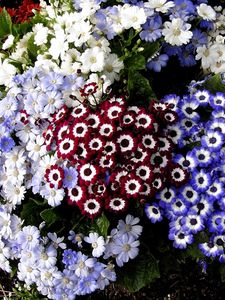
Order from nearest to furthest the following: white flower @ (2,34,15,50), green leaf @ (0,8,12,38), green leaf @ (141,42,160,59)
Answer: green leaf @ (141,42,160,59)
white flower @ (2,34,15,50)
green leaf @ (0,8,12,38)

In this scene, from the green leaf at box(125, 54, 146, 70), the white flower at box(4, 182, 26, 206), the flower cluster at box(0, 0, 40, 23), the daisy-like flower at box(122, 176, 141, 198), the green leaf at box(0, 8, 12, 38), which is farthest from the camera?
Answer: the flower cluster at box(0, 0, 40, 23)

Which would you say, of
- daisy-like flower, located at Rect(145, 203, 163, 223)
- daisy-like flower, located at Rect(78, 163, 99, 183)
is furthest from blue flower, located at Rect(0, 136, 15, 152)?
daisy-like flower, located at Rect(145, 203, 163, 223)

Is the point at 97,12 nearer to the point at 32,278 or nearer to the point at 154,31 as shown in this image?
the point at 154,31

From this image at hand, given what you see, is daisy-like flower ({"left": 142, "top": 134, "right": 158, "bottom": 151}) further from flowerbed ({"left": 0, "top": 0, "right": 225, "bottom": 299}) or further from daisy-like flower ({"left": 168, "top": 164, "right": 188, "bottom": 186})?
daisy-like flower ({"left": 168, "top": 164, "right": 188, "bottom": 186})

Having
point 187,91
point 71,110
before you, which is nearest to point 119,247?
point 71,110

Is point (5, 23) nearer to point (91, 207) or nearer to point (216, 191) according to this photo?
point (91, 207)

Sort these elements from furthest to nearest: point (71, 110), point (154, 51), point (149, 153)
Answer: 1. point (154, 51)
2. point (71, 110)
3. point (149, 153)

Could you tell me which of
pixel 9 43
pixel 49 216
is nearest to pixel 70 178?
pixel 49 216
